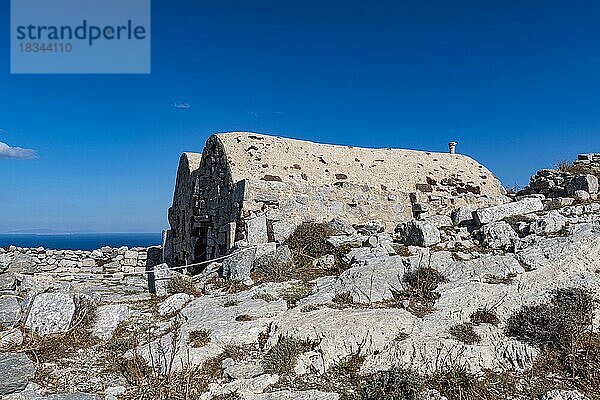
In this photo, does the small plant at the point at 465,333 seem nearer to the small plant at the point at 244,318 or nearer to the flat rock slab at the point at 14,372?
the small plant at the point at 244,318

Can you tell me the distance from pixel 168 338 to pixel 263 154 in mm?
11360

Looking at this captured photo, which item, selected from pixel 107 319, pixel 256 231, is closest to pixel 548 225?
pixel 256 231

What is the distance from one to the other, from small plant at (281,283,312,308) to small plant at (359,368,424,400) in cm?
253

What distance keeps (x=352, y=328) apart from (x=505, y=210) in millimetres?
6668

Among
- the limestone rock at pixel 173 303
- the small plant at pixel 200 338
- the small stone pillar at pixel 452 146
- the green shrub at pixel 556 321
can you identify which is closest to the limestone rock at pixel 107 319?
the limestone rock at pixel 173 303

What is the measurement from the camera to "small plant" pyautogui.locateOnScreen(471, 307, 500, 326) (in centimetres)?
632

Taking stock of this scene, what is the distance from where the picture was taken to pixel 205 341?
629 centimetres

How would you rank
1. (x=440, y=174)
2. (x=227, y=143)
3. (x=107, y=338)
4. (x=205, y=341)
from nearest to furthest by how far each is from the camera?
(x=205, y=341) → (x=107, y=338) → (x=227, y=143) → (x=440, y=174)

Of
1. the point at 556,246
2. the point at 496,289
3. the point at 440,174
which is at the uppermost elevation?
the point at 440,174

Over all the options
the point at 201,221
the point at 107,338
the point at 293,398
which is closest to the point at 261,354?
the point at 293,398

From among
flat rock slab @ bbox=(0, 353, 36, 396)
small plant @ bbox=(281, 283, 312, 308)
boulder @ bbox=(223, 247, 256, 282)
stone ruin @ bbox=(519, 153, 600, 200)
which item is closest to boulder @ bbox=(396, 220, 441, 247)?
small plant @ bbox=(281, 283, 312, 308)

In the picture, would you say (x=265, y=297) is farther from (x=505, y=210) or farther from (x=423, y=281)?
(x=505, y=210)

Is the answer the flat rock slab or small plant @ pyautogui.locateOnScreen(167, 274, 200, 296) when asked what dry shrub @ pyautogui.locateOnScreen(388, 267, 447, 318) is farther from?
→ the flat rock slab

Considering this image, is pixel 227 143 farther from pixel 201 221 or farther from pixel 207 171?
pixel 201 221
